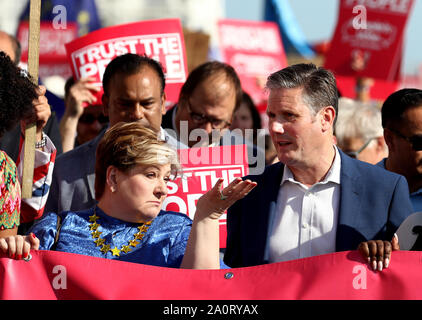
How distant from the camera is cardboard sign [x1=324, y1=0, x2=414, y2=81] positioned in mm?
9844

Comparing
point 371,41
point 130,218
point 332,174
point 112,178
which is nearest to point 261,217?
point 332,174

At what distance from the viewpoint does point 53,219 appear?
12.1ft

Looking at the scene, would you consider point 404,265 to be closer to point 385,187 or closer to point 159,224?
point 385,187

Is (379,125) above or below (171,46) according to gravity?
below

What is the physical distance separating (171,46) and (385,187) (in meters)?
2.68

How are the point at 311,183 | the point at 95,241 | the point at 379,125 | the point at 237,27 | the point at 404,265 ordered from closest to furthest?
the point at 404,265 → the point at 95,241 → the point at 311,183 → the point at 379,125 → the point at 237,27

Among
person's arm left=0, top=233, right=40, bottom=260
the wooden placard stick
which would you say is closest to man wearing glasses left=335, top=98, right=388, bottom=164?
the wooden placard stick

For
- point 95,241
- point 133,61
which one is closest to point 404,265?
point 95,241

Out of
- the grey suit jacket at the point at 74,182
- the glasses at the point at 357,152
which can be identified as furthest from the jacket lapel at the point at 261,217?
the glasses at the point at 357,152

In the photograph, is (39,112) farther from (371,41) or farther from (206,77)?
(371,41)

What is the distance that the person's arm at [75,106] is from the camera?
5605 millimetres

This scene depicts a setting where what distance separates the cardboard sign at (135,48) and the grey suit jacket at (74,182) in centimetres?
105

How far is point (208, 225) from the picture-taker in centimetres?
336

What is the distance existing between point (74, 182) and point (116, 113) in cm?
50
